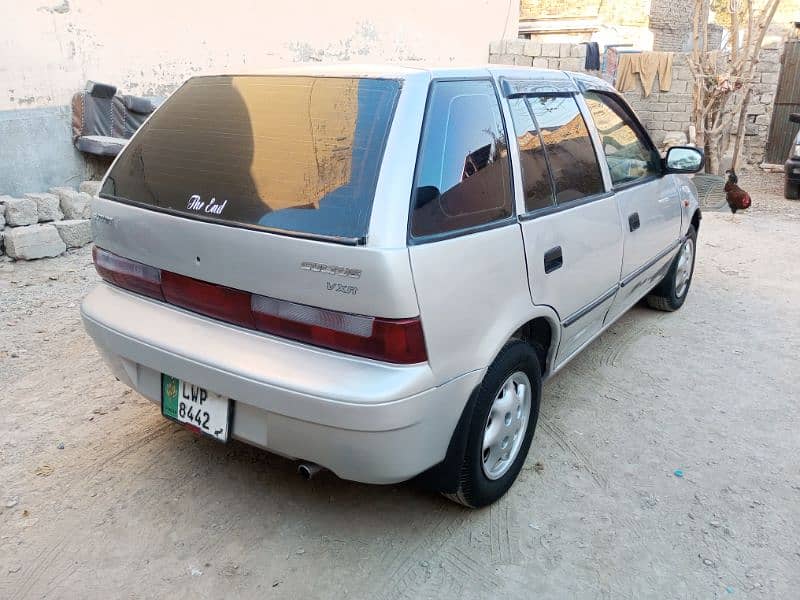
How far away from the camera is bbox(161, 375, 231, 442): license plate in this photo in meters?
2.40

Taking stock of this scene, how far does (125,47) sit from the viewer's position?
7.12 meters

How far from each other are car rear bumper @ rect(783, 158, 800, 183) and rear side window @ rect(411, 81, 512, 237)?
9.15 m

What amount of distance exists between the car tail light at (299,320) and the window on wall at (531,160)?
37.4 inches

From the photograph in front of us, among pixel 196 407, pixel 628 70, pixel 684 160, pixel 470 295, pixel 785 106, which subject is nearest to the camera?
pixel 470 295

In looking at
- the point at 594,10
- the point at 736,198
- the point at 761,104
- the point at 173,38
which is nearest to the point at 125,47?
the point at 173,38

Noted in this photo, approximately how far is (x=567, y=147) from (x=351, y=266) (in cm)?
158

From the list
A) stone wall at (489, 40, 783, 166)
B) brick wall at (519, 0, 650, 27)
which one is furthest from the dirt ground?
brick wall at (519, 0, 650, 27)

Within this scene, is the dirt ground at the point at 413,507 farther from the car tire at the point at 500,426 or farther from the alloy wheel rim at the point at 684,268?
the alloy wheel rim at the point at 684,268

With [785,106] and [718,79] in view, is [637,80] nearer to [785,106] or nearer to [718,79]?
[785,106]

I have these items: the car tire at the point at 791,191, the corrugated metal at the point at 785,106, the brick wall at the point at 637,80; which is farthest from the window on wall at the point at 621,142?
the corrugated metal at the point at 785,106

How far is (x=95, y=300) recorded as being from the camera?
278 cm

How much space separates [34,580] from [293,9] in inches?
315

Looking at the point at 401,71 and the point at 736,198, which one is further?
the point at 736,198

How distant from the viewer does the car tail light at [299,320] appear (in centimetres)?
210
